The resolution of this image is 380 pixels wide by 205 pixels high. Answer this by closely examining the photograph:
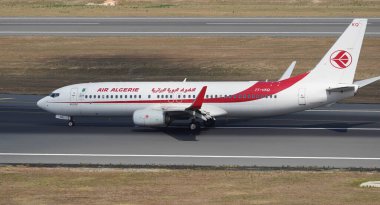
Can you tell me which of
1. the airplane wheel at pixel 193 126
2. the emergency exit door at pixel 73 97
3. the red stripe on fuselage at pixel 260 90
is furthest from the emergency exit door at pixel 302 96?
the emergency exit door at pixel 73 97

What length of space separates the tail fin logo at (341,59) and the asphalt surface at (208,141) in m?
4.09

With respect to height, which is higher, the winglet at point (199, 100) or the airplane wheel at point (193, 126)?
the winglet at point (199, 100)

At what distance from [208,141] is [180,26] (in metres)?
51.9

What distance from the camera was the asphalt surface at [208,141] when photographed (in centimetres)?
4706

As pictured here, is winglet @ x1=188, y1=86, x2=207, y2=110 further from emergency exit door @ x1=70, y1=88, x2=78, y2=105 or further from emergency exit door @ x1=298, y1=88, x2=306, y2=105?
emergency exit door @ x1=70, y1=88, x2=78, y2=105

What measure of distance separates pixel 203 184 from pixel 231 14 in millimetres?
74522

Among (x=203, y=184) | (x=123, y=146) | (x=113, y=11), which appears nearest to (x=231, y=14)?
(x=113, y=11)

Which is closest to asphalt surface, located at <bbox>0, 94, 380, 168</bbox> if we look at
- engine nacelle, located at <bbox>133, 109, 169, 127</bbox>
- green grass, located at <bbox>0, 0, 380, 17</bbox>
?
engine nacelle, located at <bbox>133, 109, 169, 127</bbox>

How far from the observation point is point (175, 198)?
37562mm

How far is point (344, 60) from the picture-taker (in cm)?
5484

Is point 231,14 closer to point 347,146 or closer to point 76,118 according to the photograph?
point 76,118

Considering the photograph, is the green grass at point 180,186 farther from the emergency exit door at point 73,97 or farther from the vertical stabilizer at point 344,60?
the emergency exit door at point 73,97

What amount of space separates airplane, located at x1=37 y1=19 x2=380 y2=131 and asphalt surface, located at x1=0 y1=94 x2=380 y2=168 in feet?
3.68

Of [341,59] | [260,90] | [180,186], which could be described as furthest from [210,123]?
[180,186]
